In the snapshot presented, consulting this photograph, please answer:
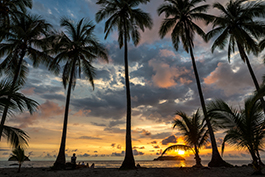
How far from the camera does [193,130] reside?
1608cm

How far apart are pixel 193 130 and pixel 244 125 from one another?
682 cm

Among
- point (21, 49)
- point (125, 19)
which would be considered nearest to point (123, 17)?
point (125, 19)

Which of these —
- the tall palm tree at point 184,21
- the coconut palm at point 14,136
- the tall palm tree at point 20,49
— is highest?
the tall palm tree at point 184,21

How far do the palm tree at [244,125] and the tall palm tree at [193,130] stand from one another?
18.3 feet

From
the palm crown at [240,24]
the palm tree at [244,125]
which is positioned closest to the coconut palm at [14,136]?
the palm tree at [244,125]

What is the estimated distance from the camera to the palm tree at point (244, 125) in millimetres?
9219

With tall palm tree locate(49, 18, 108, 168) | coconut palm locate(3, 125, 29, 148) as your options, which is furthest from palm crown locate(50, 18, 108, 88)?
coconut palm locate(3, 125, 29, 148)

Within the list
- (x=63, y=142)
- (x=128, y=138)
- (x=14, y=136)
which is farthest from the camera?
(x=63, y=142)

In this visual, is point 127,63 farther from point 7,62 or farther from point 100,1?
point 7,62

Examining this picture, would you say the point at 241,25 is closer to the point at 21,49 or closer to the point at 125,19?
the point at 125,19

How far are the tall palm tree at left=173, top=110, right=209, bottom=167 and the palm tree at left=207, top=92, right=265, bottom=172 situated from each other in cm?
558

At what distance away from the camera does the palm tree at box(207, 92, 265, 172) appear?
9219mm

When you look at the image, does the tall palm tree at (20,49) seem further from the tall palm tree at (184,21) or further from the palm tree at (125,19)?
the tall palm tree at (184,21)

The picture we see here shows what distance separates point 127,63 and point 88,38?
6.07 metres
